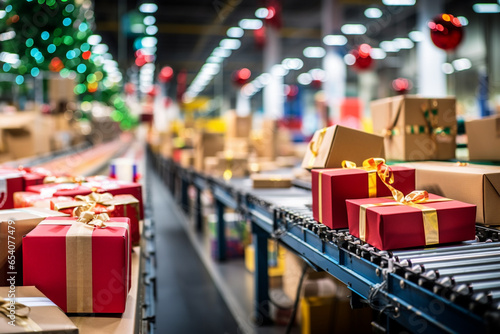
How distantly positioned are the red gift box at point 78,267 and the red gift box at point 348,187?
99 centimetres

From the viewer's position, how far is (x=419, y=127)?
9.03 ft

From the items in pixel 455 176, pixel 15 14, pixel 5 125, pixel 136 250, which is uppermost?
pixel 15 14

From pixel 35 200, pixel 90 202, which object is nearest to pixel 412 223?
pixel 90 202

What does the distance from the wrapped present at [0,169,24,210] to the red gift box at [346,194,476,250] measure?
5.62ft

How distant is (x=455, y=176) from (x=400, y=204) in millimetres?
504

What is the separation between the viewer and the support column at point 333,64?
10617 millimetres

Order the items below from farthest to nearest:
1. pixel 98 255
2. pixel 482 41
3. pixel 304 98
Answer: pixel 304 98 → pixel 482 41 → pixel 98 255

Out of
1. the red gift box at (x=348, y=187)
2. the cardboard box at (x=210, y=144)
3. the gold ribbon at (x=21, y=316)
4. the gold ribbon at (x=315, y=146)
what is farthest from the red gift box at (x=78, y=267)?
the cardboard box at (x=210, y=144)

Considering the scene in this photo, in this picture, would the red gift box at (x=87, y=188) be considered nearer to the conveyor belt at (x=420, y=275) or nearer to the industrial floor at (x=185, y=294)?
the conveyor belt at (x=420, y=275)

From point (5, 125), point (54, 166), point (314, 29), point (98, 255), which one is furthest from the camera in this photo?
point (314, 29)

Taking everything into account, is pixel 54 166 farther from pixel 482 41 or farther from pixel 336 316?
pixel 482 41

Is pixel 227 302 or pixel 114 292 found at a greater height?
pixel 114 292

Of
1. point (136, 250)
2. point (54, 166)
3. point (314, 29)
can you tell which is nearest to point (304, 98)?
point (314, 29)

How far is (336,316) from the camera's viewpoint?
3273 mm
